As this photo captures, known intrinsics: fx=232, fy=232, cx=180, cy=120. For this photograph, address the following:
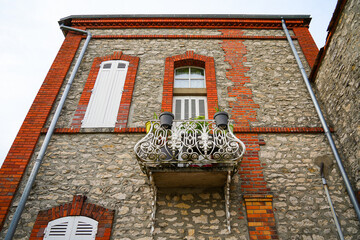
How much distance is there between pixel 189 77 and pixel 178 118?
171 cm

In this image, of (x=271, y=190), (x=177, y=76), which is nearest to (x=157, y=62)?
(x=177, y=76)

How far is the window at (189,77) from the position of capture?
7.02 metres

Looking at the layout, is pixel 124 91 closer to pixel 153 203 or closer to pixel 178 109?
pixel 178 109

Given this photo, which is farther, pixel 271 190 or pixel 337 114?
pixel 337 114

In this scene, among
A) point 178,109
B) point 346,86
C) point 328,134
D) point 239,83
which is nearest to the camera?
point 346,86

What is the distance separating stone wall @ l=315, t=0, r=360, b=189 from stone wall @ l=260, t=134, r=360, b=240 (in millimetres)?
369

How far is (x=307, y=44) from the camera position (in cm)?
747

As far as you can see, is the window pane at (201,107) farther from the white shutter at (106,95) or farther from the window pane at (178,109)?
the white shutter at (106,95)

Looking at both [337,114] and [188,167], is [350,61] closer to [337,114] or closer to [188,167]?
[337,114]

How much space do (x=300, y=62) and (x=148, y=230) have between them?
6.06 meters

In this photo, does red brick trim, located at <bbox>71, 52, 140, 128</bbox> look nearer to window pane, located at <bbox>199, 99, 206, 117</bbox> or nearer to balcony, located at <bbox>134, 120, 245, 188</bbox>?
balcony, located at <bbox>134, 120, 245, 188</bbox>

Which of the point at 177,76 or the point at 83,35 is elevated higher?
the point at 83,35

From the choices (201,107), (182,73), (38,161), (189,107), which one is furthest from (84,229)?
(182,73)

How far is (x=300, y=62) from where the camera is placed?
6758mm
